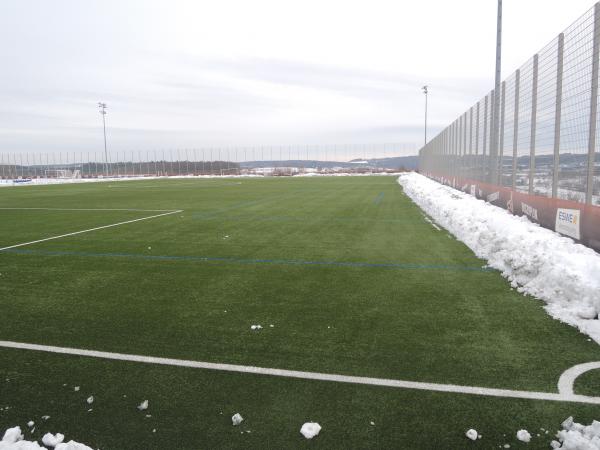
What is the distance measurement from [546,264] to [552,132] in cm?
423

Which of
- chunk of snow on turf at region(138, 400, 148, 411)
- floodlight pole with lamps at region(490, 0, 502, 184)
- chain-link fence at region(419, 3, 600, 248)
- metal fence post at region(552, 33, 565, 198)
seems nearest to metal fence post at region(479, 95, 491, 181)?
chain-link fence at region(419, 3, 600, 248)

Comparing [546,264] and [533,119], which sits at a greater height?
[533,119]

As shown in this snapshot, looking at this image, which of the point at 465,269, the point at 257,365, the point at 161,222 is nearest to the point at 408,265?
the point at 465,269

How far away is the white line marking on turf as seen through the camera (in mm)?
3328

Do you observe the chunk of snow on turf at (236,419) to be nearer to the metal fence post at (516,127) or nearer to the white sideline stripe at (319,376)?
the white sideline stripe at (319,376)

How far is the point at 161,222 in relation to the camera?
1310 centimetres

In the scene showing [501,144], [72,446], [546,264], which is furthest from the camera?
[501,144]

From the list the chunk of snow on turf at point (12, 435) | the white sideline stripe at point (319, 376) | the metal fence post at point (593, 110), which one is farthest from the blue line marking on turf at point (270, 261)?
the chunk of snow on turf at point (12, 435)

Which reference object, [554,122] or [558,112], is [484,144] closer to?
[554,122]

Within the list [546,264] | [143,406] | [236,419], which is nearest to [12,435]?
[143,406]

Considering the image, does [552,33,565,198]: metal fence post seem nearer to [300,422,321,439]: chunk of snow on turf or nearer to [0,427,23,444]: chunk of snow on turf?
[300,422,321,439]: chunk of snow on turf

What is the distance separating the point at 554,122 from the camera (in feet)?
28.6

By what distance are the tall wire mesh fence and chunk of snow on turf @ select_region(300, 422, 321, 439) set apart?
6.11 meters

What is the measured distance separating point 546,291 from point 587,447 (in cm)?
321
